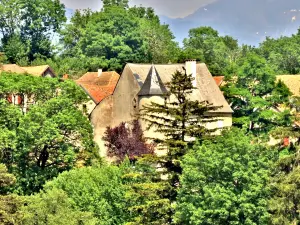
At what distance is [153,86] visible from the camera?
1837 inches

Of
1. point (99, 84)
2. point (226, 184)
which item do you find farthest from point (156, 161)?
point (99, 84)

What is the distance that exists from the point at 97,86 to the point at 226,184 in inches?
1198

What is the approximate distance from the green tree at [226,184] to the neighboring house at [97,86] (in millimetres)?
20191

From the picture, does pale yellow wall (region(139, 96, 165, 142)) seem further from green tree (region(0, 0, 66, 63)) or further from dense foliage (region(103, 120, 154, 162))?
green tree (region(0, 0, 66, 63))

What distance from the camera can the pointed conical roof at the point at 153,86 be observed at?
1827 inches

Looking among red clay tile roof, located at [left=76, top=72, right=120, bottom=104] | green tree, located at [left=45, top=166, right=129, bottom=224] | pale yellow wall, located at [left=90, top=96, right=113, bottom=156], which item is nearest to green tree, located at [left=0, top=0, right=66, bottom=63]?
red clay tile roof, located at [left=76, top=72, right=120, bottom=104]

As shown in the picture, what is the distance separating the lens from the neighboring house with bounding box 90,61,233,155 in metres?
46.8

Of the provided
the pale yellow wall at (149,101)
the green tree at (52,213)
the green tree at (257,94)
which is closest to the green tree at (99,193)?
the green tree at (52,213)

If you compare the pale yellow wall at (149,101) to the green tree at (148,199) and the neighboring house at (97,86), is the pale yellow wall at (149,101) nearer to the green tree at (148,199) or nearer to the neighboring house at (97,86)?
the neighboring house at (97,86)

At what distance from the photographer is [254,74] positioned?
4816 cm

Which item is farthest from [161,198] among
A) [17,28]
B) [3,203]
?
[17,28]

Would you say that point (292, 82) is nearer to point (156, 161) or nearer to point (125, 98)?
point (125, 98)

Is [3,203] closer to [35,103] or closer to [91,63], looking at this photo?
[35,103]

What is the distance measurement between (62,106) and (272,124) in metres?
17.6
